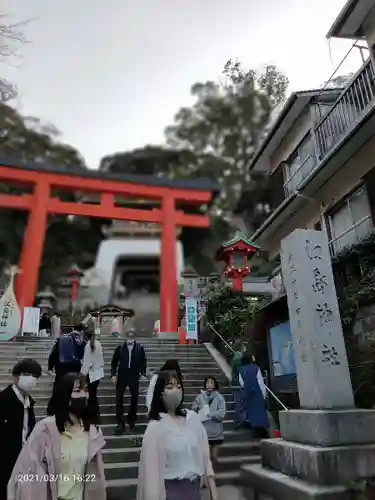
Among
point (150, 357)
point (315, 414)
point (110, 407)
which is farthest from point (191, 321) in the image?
point (315, 414)

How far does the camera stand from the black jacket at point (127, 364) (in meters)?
5.98

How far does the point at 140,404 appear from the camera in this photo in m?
6.70

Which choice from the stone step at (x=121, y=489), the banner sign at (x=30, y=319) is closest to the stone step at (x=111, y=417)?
the stone step at (x=121, y=489)

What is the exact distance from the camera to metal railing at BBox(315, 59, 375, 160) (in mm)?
8328

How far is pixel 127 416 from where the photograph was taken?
20.1 feet

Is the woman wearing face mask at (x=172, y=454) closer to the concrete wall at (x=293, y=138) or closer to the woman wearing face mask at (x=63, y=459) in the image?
the woman wearing face mask at (x=63, y=459)

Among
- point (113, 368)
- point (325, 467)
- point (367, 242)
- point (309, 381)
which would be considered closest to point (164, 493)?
point (325, 467)

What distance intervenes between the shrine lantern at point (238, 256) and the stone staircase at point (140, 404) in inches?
189

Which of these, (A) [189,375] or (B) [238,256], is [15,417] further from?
(B) [238,256]

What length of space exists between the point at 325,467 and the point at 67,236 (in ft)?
78.0

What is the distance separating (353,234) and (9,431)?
26.9 feet

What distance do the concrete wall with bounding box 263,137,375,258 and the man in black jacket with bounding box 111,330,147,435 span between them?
20.4ft

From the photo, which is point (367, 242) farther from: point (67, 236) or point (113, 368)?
point (67, 236)

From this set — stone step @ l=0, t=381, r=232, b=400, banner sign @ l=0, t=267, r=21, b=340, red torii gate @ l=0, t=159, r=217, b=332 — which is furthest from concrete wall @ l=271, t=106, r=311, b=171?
banner sign @ l=0, t=267, r=21, b=340
